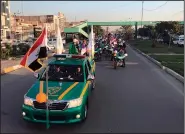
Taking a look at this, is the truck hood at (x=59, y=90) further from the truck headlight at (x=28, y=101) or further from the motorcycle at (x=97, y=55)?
the motorcycle at (x=97, y=55)

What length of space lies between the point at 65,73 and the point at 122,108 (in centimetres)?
187

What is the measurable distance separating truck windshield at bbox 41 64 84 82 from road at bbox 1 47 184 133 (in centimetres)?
99

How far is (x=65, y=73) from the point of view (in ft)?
24.7

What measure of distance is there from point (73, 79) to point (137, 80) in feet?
A: 19.1

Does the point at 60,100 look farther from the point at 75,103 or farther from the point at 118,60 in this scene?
the point at 118,60

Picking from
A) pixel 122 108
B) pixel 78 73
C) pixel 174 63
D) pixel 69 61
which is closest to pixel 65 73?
pixel 78 73

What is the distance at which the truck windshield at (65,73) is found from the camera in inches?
287

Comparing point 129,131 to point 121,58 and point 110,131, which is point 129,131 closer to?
point 110,131

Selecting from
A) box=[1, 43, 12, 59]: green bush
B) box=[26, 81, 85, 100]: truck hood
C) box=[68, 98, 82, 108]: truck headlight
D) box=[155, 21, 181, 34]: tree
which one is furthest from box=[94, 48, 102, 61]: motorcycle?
box=[155, 21, 181, 34]: tree

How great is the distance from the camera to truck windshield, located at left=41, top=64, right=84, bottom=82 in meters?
7.30

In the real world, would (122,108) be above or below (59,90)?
below

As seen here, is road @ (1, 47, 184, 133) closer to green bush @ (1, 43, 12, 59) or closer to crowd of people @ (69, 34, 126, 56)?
crowd of people @ (69, 34, 126, 56)

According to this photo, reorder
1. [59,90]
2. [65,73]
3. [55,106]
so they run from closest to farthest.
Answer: [55,106] → [59,90] → [65,73]

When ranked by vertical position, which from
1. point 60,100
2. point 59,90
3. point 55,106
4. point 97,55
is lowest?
point 97,55
